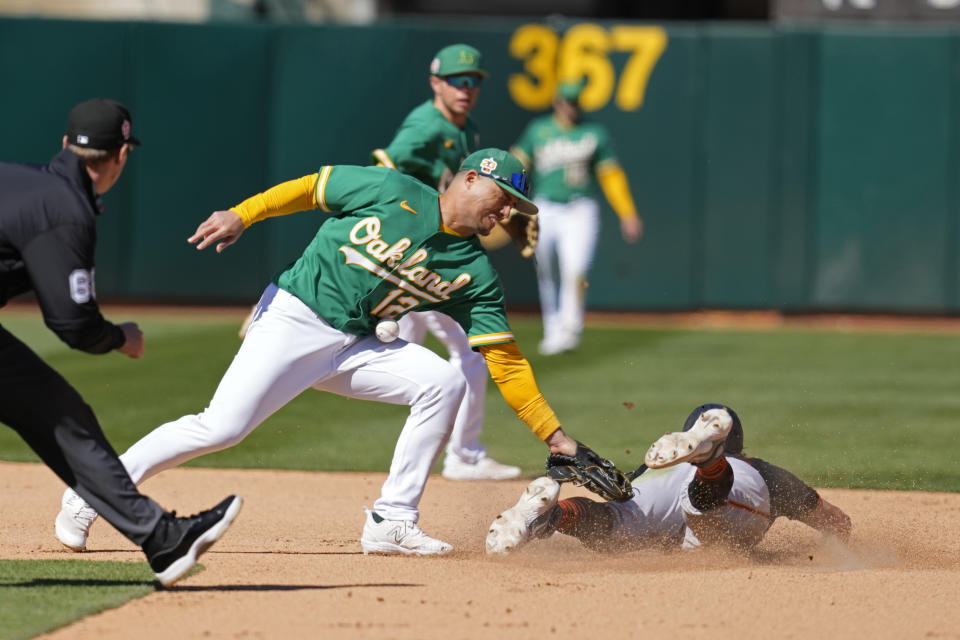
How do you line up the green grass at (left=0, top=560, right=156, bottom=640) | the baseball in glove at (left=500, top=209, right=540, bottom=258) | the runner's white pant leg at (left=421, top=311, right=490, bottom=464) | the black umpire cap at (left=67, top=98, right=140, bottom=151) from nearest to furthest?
the green grass at (left=0, top=560, right=156, bottom=640) < the black umpire cap at (left=67, top=98, right=140, bottom=151) < the baseball in glove at (left=500, top=209, right=540, bottom=258) < the runner's white pant leg at (left=421, top=311, right=490, bottom=464)

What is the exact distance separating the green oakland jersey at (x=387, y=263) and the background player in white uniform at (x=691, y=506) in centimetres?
70

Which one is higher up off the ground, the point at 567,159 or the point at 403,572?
the point at 567,159

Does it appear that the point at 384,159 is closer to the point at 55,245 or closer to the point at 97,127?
the point at 97,127

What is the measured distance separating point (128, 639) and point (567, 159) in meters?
9.23

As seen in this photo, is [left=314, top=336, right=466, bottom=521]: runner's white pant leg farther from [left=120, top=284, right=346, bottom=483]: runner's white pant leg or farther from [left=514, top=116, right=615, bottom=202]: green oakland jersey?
[left=514, top=116, right=615, bottom=202]: green oakland jersey

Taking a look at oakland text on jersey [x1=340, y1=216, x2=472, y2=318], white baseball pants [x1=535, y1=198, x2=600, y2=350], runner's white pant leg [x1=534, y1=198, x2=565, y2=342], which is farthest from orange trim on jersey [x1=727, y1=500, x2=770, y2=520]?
runner's white pant leg [x1=534, y1=198, x2=565, y2=342]

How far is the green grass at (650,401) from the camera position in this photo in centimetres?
770

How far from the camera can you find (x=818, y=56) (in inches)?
591

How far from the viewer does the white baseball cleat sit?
7.07 meters

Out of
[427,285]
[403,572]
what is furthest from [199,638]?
[427,285]

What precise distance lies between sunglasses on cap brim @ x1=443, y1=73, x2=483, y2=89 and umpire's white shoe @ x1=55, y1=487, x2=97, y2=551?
3.02 m

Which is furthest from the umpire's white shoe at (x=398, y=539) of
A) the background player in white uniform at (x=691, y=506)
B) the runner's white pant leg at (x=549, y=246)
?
the runner's white pant leg at (x=549, y=246)

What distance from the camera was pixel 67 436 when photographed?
418 cm

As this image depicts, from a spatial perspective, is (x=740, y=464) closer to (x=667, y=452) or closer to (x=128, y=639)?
(x=667, y=452)
